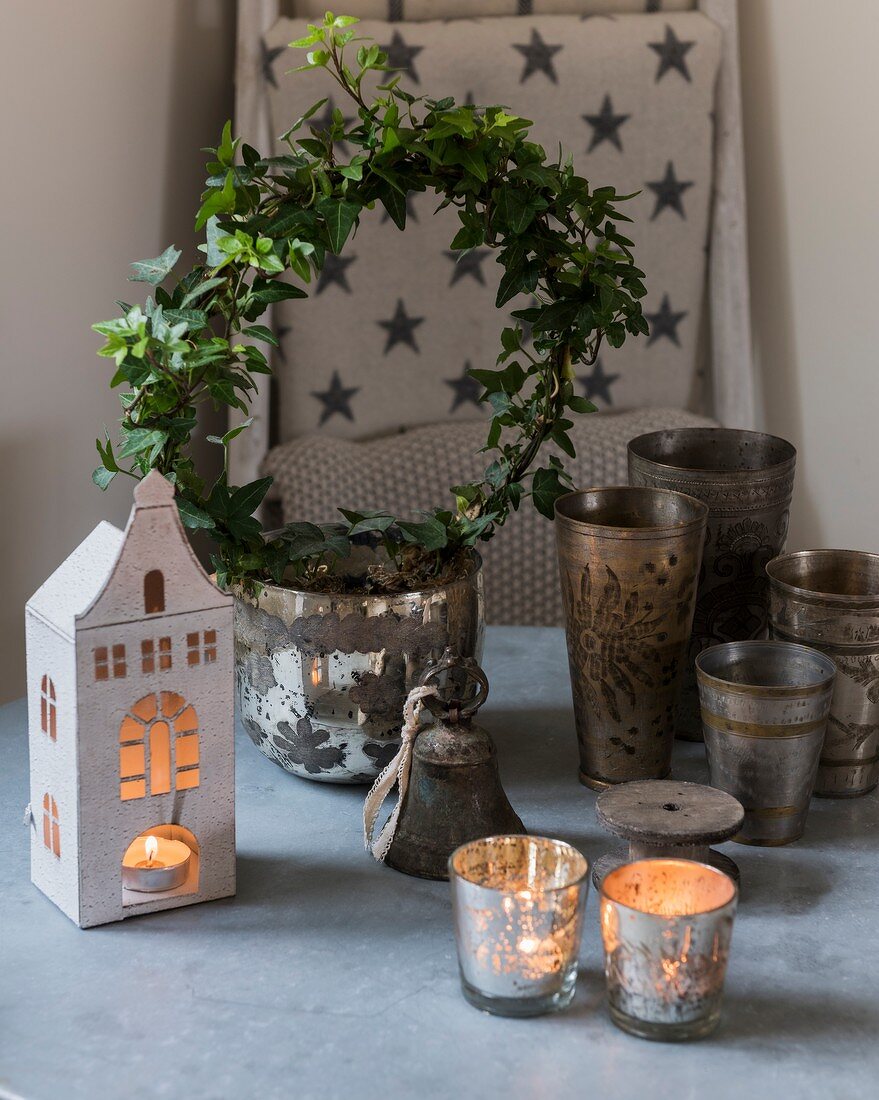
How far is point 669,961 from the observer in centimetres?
67

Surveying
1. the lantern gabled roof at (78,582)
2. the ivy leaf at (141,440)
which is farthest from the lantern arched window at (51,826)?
the ivy leaf at (141,440)

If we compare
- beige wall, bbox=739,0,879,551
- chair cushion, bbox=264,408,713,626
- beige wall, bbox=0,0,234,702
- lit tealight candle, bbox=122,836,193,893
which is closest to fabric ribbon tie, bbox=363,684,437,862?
lit tealight candle, bbox=122,836,193,893

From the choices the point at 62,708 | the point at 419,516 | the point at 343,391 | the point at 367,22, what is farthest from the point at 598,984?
the point at 367,22

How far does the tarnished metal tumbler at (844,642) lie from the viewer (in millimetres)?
926

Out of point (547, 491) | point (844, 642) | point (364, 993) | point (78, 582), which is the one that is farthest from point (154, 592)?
point (844, 642)

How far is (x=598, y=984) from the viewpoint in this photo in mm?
740

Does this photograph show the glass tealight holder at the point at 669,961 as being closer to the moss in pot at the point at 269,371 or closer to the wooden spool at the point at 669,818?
the wooden spool at the point at 669,818

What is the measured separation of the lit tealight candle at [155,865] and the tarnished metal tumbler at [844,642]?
0.45 metres

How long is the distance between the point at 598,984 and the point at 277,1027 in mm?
180

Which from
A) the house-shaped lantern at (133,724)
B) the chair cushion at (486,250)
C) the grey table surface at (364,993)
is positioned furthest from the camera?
the chair cushion at (486,250)

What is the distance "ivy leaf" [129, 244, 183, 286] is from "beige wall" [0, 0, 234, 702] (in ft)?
2.06

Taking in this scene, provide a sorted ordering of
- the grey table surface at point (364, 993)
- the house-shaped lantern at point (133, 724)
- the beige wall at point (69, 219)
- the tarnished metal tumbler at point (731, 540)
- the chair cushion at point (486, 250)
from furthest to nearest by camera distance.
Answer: the chair cushion at point (486, 250), the beige wall at point (69, 219), the tarnished metal tumbler at point (731, 540), the house-shaped lantern at point (133, 724), the grey table surface at point (364, 993)

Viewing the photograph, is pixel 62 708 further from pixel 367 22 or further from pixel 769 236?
pixel 769 236

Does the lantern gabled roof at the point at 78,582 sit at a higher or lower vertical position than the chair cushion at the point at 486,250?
lower
